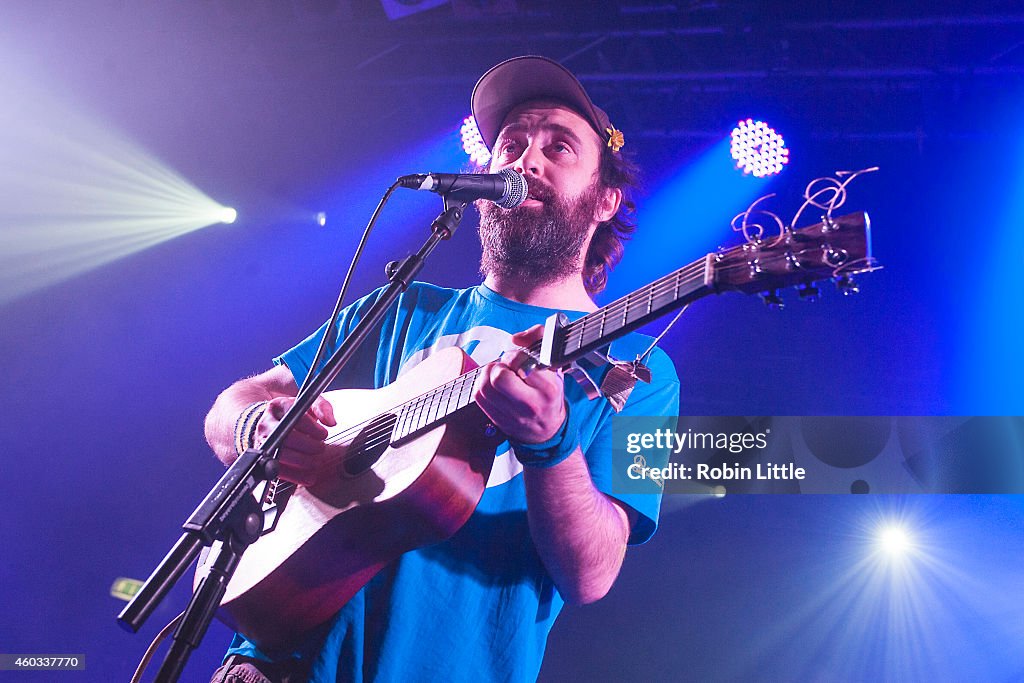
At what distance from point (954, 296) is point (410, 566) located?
10.3 ft

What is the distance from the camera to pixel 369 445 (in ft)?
6.68

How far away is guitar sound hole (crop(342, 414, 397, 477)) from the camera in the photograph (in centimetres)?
200

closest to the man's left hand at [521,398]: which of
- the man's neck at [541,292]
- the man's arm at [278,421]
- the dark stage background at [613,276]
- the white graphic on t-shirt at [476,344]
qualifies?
the man's arm at [278,421]

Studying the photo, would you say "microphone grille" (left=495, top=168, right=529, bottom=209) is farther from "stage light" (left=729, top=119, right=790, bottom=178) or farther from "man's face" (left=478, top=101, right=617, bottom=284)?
"stage light" (left=729, top=119, right=790, bottom=178)

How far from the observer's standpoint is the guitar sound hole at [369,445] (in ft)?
6.55

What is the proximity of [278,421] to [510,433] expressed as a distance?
1.76 feet

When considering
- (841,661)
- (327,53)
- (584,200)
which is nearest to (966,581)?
(841,661)

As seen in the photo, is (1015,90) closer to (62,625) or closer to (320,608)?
(320,608)

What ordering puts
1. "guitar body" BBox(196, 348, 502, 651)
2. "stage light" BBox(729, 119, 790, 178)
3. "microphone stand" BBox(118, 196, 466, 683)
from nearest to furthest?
"microphone stand" BBox(118, 196, 466, 683) → "guitar body" BBox(196, 348, 502, 651) → "stage light" BBox(729, 119, 790, 178)

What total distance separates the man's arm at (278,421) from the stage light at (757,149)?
2.75 m

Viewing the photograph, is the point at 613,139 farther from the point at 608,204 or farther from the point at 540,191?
the point at 540,191

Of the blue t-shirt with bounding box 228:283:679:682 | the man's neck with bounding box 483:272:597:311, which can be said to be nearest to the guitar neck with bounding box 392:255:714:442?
the blue t-shirt with bounding box 228:283:679:682

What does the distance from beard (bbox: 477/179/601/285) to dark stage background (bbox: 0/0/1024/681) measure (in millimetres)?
1172

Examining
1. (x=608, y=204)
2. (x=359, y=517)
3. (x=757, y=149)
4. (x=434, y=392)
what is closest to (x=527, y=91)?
(x=608, y=204)
